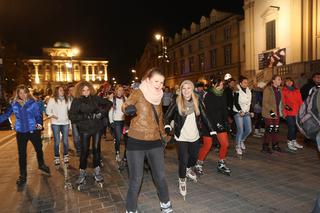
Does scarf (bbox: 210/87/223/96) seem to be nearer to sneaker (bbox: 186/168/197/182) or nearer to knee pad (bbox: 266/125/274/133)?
sneaker (bbox: 186/168/197/182)

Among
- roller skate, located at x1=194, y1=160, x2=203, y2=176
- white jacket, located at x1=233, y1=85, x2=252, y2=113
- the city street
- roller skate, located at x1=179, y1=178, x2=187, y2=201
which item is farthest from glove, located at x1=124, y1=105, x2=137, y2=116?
white jacket, located at x1=233, y1=85, x2=252, y2=113

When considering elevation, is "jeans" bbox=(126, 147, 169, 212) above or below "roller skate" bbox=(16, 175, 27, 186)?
above

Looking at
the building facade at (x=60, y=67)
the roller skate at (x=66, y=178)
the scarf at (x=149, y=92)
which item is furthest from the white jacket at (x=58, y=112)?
the building facade at (x=60, y=67)

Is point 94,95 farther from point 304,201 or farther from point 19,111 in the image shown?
point 304,201

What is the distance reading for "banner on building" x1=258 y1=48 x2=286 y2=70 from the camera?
25.4 m

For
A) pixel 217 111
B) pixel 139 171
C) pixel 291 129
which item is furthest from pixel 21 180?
pixel 291 129

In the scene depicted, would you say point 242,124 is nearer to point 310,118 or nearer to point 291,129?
point 291,129

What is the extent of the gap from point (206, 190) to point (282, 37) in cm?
2359

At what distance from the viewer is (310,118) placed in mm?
3371

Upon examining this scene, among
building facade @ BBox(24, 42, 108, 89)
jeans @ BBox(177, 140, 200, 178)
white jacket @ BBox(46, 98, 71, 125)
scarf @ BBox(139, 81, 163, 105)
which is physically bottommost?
jeans @ BBox(177, 140, 200, 178)

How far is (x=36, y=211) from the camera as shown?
4699 millimetres

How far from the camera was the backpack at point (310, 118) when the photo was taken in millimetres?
3332

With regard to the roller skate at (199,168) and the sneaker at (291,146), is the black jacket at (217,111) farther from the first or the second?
the sneaker at (291,146)

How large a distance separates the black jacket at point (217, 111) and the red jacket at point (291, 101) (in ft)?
9.94
